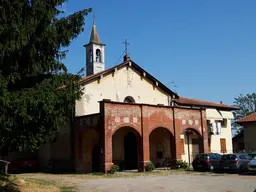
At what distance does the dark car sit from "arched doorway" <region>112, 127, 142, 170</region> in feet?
16.8

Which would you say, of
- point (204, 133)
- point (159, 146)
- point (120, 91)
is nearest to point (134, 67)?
point (120, 91)

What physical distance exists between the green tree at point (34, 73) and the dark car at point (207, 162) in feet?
45.8

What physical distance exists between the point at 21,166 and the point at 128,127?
31.6 ft

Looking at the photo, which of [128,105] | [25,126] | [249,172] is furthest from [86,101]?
[25,126]

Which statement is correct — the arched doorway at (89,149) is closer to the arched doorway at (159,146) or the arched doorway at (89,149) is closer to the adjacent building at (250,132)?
the arched doorway at (159,146)

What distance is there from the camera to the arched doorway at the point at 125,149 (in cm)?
2858

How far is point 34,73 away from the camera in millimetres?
14211

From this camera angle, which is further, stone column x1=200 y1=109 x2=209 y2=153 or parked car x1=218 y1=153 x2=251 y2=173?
stone column x1=200 y1=109 x2=209 y2=153

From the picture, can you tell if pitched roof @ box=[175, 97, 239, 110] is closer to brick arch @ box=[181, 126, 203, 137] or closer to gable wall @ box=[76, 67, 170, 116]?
gable wall @ box=[76, 67, 170, 116]

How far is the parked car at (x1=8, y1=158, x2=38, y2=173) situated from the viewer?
95.6 feet

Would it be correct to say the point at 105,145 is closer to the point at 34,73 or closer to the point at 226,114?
the point at 34,73

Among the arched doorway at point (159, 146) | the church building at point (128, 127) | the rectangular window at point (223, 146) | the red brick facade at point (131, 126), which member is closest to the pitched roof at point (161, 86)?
the church building at point (128, 127)

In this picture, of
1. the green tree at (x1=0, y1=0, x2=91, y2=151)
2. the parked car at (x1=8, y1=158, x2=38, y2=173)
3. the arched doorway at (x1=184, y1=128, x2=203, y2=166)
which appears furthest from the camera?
the arched doorway at (x1=184, y1=128, x2=203, y2=166)

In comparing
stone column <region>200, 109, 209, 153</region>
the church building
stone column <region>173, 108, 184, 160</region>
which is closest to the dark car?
stone column <region>173, 108, 184, 160</region>
